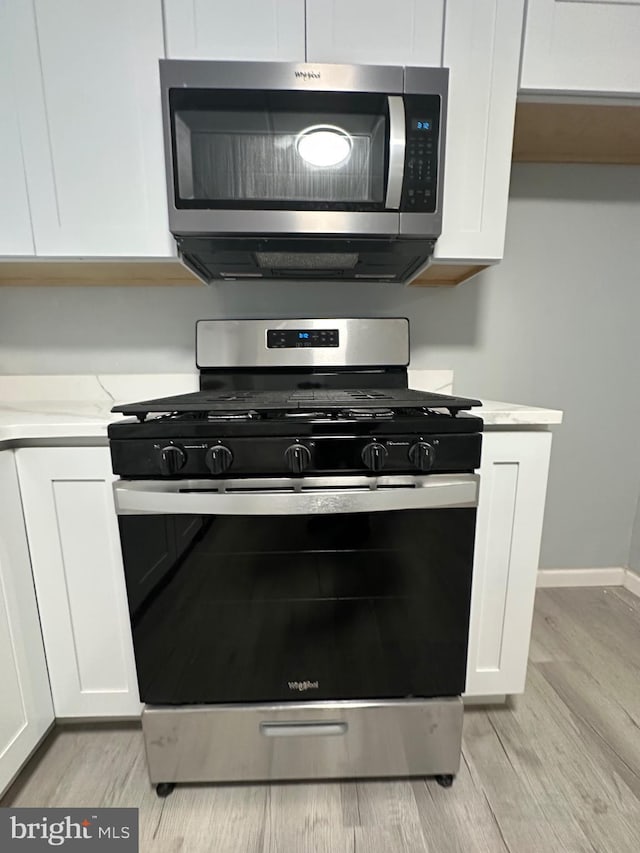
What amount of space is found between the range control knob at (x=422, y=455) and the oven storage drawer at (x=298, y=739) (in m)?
0.58

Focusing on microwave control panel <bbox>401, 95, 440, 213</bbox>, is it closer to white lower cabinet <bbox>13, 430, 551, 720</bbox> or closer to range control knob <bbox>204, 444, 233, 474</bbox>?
white lower cabinet <bbox>13, 430, 551, 720</bbox>

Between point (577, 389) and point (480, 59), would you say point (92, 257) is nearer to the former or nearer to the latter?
point (480, 59)

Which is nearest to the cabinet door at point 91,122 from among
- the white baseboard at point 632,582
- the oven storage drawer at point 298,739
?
the oven storage drawer at point 298,739

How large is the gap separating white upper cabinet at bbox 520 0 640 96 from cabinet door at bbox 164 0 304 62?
Result: 1.95 ft

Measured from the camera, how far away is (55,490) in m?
0.91

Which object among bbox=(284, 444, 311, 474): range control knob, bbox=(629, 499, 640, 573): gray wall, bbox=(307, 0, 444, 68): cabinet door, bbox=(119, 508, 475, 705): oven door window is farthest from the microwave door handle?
bbox=(629, 499, 640, 573): gray wall

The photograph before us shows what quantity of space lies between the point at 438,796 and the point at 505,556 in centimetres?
59

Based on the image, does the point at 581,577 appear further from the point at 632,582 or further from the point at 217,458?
the point at 217,458

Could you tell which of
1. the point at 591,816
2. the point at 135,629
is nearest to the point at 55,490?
the point at 135,629

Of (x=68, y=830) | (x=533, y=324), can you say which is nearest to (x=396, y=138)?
(x=533, y=324)

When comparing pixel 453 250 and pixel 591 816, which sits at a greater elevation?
pixel 453 250

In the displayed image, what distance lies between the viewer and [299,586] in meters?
0.83

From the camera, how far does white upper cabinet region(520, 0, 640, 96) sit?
96cm

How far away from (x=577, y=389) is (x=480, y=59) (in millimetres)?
1197
